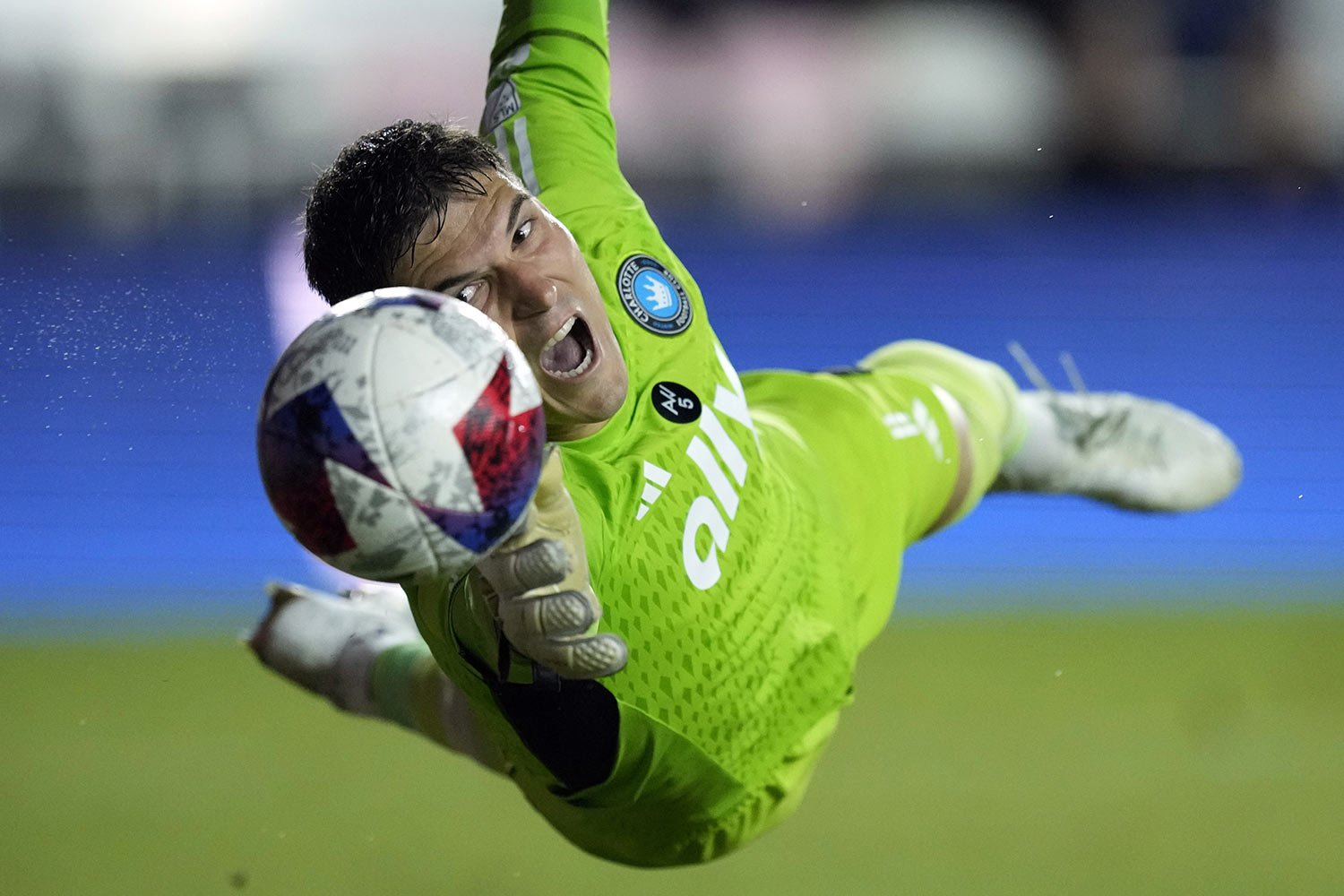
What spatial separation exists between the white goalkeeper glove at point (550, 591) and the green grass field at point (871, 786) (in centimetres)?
145

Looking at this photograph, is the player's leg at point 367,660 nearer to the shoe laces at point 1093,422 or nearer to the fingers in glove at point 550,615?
the fingers in glove at point 550,615

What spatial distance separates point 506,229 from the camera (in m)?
1.77

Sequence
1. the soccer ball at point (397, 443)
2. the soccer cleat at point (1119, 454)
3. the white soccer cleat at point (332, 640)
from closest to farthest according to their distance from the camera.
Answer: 1. the soccer ball at point (397, 443)
2. the white soccer cleat at point (332, 640)
3. the soccer cleat at point (1119, 454)

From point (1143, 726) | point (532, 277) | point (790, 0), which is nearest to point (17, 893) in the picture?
point (532, 277)

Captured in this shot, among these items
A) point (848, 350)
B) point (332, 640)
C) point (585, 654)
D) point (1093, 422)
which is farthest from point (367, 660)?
point (848, 350)

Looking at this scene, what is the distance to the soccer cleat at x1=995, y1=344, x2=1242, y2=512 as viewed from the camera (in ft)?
10.7

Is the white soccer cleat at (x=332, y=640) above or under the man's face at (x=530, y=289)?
under

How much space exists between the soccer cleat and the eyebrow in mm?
1693

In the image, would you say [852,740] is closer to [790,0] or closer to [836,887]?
[836,887]

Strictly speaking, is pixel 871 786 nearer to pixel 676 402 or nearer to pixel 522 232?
pixel 676 402

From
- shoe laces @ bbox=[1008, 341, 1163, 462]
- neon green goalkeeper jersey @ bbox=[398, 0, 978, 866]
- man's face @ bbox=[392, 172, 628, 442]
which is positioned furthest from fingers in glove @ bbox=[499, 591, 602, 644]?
shoe laces @ bbox=[1008, 341, 1163, 462]

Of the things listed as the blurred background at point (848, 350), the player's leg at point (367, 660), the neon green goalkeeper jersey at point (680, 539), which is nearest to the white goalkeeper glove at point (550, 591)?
the neon green goalkeeper jersey at point (680, 539)

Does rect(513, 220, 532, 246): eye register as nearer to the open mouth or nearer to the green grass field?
the open mouth

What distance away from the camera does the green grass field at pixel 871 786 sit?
285 cm
